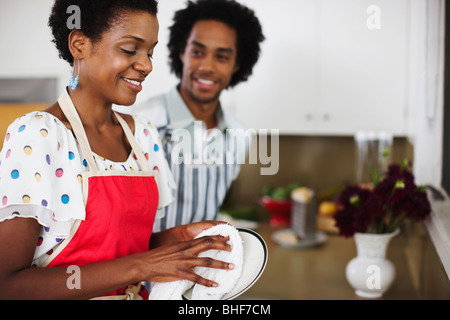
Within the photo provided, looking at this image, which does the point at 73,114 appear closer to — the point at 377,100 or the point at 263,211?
the point at 377,100

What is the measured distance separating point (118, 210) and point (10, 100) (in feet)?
1.76

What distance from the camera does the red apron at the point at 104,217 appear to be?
0.63m

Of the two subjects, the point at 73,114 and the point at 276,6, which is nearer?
the point at 73,114

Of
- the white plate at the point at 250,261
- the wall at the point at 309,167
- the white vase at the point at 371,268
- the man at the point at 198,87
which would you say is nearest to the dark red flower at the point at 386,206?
the white vase at the point at 371,268

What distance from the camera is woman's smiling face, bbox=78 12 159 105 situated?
2.00ft

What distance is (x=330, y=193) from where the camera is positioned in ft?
6.73

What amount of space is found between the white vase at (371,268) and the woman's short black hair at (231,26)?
49 cm

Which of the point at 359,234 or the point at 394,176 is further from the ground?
the point at 394,176

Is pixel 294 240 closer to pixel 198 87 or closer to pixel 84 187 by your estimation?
pixel 198 87

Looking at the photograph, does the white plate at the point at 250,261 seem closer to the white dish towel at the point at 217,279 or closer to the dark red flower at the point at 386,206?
the white dish towel at the point at 217,279

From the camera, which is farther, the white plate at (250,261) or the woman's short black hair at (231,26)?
the woman's short black hair at (231,26)

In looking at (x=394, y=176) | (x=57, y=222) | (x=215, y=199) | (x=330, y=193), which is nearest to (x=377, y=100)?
(x=330, y=193)

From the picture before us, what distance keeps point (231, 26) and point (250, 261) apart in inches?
20.1

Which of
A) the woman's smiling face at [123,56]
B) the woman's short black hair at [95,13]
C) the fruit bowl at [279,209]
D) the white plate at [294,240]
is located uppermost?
the woman's short black hair at [95,13]
